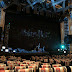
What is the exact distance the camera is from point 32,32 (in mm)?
18406

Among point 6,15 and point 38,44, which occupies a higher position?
point 6,15

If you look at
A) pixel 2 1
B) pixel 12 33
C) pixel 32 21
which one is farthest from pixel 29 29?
pixel 2 1

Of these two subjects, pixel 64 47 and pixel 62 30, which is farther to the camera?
pixel 62 30

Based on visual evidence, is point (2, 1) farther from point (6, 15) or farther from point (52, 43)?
point (52, 43)

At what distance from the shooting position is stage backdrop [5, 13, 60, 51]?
55.6 feet

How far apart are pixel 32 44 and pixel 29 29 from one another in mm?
2940

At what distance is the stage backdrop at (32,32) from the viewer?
55.6 feet

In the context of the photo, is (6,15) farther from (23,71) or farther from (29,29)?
(23,71)

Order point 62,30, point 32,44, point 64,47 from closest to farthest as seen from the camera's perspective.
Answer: point 32,44 → point 64,47 → point 62,30

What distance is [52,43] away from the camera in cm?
2012

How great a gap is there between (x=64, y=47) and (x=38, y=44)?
5463 millimetres

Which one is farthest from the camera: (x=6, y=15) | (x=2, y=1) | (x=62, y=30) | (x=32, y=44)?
(x=62, y=30)

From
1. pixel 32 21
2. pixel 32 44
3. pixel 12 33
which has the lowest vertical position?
pixel 32 44

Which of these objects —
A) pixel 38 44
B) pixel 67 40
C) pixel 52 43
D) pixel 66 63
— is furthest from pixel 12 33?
pixel 66 63
